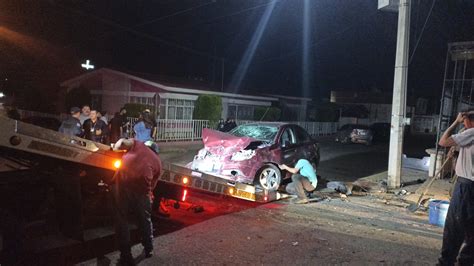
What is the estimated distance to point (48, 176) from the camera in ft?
15.1

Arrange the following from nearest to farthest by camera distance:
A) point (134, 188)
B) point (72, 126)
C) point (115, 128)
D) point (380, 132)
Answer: point (134, 188), point (72, 126), point (115, 128), point (380, 132)

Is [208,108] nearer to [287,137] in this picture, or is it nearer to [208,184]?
[287,137]

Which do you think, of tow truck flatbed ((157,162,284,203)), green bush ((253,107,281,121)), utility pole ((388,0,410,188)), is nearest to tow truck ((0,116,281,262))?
tow truck flatbed ((157,162,284,203))

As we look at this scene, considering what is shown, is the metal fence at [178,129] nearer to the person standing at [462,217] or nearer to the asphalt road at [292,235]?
the asphalt road at [292,235]

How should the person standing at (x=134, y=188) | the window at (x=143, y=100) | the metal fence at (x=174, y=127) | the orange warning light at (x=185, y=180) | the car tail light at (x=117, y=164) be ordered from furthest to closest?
the window at (x=143, y=100) → the metal fence at (x=174, y=127) → the orange warning light at (x=185, y=180) → the car tail light at (x=117, y=164) → the person standing at (x=134, y=188)

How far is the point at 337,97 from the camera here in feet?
195

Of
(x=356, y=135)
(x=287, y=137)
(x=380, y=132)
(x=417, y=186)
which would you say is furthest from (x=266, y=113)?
(x=287, y=137)

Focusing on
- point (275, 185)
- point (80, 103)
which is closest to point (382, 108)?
point (80, 103)

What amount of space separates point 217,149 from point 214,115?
46.6 ft

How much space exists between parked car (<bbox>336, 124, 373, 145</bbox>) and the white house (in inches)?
307

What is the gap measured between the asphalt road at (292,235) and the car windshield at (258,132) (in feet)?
5.89

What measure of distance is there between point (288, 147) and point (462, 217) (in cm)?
561

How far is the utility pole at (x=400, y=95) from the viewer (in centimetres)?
1109

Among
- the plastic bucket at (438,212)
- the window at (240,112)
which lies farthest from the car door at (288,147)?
the window at (240,112)
